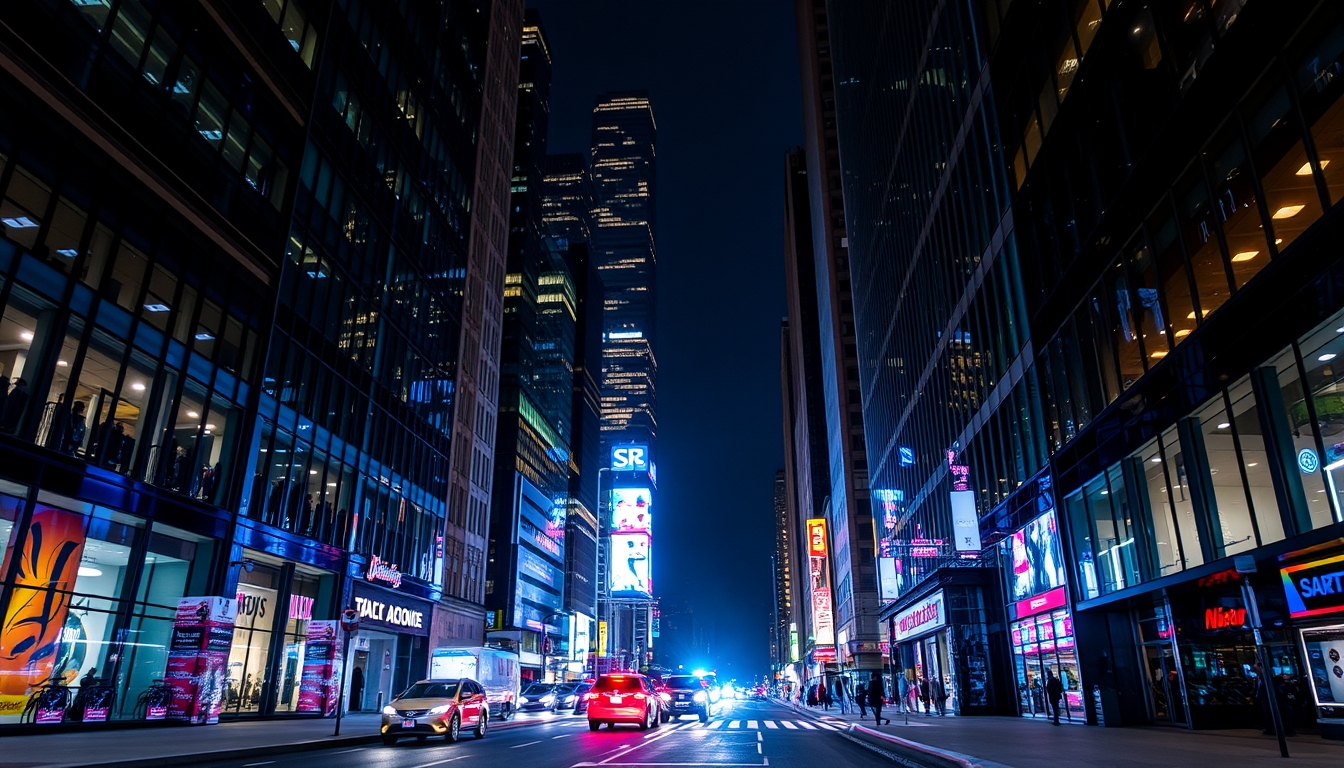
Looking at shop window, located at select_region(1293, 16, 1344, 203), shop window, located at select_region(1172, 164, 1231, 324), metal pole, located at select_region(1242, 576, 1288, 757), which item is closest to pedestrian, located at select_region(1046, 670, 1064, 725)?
shop window, located at select_region(1172, 164, 1231, 324)

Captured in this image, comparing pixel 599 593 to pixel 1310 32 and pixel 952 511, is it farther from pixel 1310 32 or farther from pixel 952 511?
pixel 1310 32

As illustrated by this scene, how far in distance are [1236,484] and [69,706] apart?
2909cm

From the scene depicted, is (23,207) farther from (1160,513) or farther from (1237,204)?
(1160,513)

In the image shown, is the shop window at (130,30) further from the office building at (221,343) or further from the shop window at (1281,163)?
the shop window at (1281,163)

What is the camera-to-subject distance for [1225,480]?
17.5 meters

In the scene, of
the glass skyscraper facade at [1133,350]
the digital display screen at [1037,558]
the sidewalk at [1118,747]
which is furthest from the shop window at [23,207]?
the digital display screen at [1037,558]

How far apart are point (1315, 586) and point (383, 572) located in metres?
35.9

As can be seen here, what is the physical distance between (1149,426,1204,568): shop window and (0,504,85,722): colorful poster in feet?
93.5

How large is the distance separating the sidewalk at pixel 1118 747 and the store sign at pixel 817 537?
80.8 metres

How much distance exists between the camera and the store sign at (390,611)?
39.0m

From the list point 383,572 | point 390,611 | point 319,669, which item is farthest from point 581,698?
point 319,669

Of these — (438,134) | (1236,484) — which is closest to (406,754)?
(1236,484)

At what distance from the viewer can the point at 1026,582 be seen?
97.5 feet

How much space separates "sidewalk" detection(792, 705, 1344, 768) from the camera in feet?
40.1
